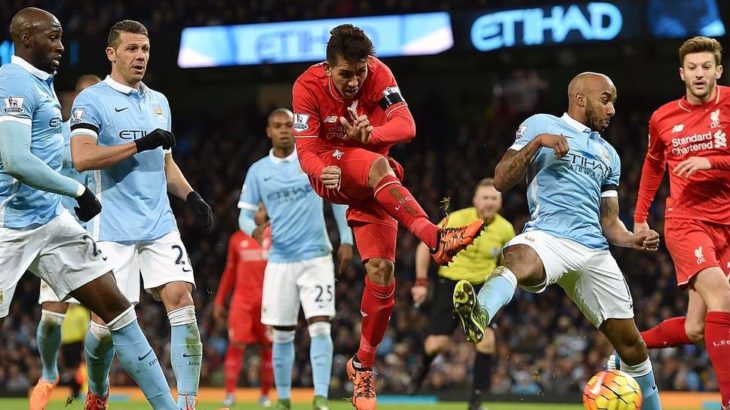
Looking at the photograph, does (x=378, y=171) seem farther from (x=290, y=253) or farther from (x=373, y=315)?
(x=290, y=253)

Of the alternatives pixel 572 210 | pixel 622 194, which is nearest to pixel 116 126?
pixel 572 210

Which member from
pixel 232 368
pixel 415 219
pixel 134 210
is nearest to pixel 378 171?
pixel 415 219

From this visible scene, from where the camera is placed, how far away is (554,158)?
6.68 metres

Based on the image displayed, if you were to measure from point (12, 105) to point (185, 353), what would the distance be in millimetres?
1959

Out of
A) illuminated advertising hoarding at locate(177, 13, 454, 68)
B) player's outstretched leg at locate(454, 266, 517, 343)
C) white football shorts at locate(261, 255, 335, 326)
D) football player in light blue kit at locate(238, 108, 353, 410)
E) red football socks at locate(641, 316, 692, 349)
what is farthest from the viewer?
illuminated advertising hoarding at locate(177, 13, 454, 68)

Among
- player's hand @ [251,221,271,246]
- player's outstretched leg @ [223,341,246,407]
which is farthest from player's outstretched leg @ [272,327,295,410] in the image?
player's outstretched leg @ [223,341,246,407]

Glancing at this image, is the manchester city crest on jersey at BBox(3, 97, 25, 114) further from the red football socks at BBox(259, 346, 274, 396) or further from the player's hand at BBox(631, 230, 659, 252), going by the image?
the red football socks at BBox(259, 346, 274, 396)


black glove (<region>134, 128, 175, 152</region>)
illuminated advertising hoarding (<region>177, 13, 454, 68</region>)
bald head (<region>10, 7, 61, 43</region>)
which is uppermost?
illuminated advertising hoarding (<region>177, 13, 454, 68</region>)

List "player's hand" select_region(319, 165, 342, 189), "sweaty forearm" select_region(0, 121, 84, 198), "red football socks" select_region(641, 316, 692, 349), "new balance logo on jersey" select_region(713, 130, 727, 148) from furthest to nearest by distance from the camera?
"red football socks" select_region(641, 316, 692, 349), "new balance logo on jersey" select_region(713, 130, 727, 148), "player's hand" select_region(319, 165, 342, 189), "sweaty forearm" select_region(0, 121, 84, 198)

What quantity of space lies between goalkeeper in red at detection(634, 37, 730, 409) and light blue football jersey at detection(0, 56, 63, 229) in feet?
13.5

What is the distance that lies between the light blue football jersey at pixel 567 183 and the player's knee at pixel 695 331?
152cm

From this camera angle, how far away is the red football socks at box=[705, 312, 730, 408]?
685 cm

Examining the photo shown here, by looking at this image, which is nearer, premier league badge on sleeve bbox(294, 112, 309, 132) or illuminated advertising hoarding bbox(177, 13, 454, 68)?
premier league badge on sleeve bbox(294, 112, 309, 132)

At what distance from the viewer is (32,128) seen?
20.0 ft
